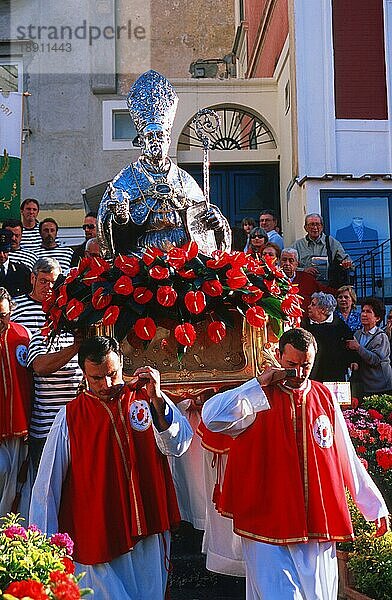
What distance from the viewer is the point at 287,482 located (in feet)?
14.0

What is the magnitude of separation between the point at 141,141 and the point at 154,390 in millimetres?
2730

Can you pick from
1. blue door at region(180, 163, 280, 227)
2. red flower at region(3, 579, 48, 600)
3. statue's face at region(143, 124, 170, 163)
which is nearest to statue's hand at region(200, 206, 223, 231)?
statue's face at region(143, 124, 170, 163)

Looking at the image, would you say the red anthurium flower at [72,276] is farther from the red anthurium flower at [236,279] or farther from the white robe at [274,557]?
the white robe at [274,557]

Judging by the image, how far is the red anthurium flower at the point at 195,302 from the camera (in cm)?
527

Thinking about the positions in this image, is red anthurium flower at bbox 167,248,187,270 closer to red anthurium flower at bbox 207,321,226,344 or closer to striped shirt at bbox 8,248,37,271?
red anthurium flower at bbox 207,321,226,344

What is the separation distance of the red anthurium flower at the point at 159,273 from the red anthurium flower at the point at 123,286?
0.13m

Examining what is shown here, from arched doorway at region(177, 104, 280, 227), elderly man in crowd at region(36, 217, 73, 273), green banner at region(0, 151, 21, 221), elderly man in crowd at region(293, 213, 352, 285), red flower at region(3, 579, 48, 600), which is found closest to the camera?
red flower at region(3, 579, 48, 600)

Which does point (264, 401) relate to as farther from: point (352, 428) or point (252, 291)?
point (352, 428)

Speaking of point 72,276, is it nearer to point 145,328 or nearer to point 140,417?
point 145,328

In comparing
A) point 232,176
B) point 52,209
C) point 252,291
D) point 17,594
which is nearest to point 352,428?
point 252,291

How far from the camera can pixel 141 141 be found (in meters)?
6.40

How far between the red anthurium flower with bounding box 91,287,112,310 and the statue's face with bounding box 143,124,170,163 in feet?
4.32

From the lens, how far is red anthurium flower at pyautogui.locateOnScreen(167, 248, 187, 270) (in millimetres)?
5445

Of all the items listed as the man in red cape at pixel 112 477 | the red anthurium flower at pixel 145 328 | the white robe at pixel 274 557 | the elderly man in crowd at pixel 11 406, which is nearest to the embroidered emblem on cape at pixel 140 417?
the man in red cape at pixel 112 477
